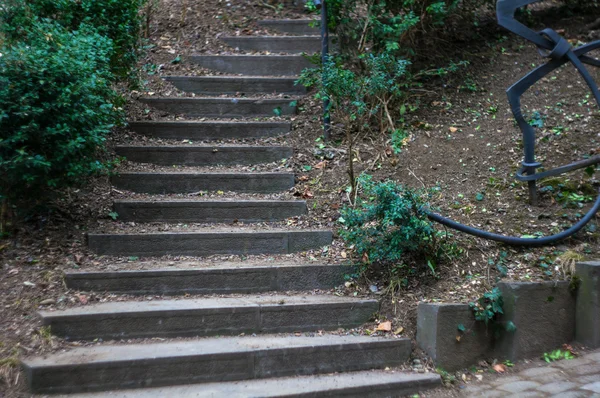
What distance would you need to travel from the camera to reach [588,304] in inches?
168

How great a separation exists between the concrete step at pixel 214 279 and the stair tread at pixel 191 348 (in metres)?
0.49

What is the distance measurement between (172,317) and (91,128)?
1.67 metres

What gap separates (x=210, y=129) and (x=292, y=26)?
2.69m

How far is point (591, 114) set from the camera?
595 centimetres

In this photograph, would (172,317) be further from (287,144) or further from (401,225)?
(287,144)

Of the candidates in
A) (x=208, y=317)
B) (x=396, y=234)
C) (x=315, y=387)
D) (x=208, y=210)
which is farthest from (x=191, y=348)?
(x=396, y=234)

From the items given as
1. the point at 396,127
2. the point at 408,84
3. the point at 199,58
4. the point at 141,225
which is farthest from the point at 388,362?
the point at 199,58

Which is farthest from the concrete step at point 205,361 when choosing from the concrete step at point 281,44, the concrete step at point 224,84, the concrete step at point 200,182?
the concrete step at point 281,44

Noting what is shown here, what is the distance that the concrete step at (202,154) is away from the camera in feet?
18.5

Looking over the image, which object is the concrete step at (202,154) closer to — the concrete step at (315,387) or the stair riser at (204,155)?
the stair riser at (204,155)

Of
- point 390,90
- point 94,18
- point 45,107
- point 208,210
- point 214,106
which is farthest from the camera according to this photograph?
point 214,106

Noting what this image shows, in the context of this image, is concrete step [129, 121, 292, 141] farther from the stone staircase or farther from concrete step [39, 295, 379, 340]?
concrete step [39, 295, 379, 340]

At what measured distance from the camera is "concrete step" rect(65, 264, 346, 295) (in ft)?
14.0

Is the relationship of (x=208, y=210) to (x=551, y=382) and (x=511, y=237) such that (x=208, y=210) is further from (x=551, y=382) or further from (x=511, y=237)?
(x=551, y=382)
